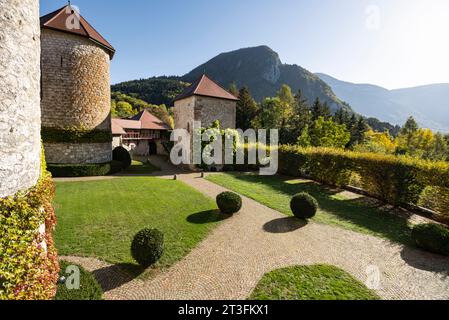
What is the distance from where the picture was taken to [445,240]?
7.72 meters

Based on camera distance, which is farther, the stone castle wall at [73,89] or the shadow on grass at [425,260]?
the stone castle wall at [73,89]

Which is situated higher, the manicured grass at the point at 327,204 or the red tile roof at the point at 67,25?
the red tile roof at the point at 67,25

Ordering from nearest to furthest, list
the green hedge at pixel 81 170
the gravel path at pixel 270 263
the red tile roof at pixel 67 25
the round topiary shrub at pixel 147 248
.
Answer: the gravel path at pixel 270 263
the round topiary shrub at pixel 147 248
the red tile roof at pixel 67 25
the green hedge at pixel 81 170

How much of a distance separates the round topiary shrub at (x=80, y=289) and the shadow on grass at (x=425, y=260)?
360 inches

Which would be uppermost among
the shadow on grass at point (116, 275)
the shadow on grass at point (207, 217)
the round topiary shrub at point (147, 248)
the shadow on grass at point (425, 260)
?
the round topiary shrub at point (147, 248)

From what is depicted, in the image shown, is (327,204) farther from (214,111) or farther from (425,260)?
(214,111)

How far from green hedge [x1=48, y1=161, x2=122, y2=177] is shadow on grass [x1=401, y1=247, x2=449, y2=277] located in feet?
64.9

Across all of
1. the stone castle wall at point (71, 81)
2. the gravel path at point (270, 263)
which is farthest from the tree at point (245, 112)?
the gravel path at point (270, 263)

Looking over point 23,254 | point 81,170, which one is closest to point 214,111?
point 81,170

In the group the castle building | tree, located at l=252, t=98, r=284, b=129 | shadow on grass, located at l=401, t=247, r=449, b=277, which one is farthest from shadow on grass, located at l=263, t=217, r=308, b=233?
tree, located at l=252, t=98, r=284, b=129

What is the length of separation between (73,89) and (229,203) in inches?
612

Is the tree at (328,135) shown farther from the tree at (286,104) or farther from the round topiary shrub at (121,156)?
the round topiary shrub at (121,156)

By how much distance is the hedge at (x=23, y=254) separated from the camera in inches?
152

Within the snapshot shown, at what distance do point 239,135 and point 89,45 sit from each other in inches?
596
